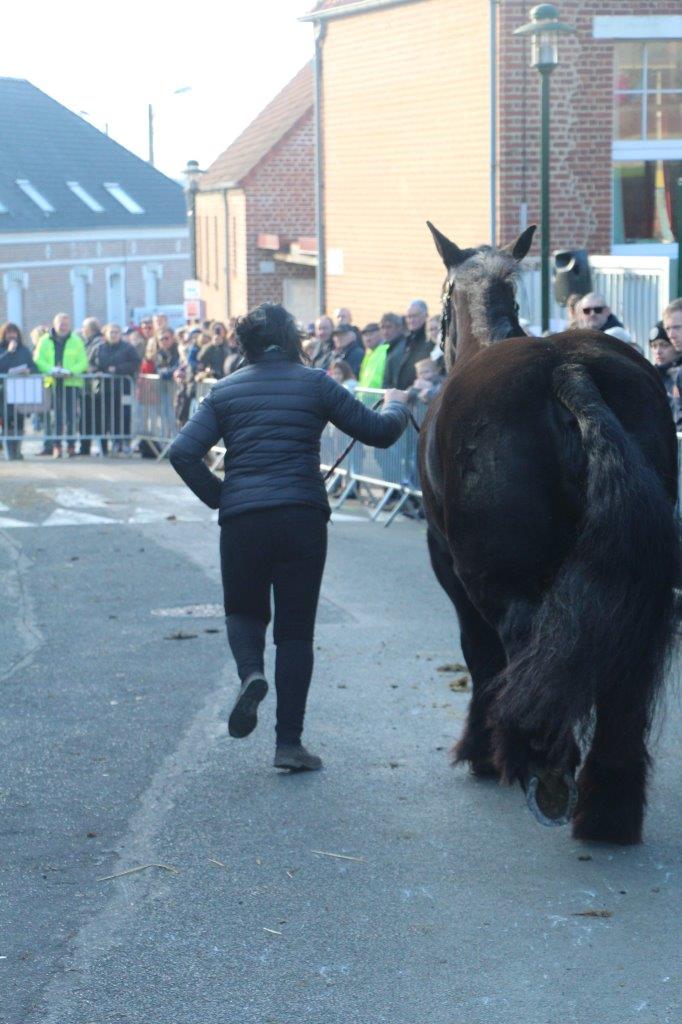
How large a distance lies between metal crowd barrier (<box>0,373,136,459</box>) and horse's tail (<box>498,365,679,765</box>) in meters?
17.0

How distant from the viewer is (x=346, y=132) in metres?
25.7

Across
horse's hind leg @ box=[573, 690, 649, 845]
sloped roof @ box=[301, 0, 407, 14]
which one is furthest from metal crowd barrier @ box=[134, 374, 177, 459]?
horse's hind leg @ box=[573, 690, 649, 845]

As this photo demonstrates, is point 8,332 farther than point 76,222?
No

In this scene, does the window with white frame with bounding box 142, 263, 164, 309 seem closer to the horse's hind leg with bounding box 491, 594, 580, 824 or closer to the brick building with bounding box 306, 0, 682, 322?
the brick building with bounding box 306, 0, 682, 322

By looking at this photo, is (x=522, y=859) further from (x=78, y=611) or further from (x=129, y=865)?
(x=78, y=611)

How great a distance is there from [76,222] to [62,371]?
40.3m

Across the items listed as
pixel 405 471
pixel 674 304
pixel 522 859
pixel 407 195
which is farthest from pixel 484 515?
pixel 407 195

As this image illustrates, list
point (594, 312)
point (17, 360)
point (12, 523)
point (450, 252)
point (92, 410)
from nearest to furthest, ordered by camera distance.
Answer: point (450, 252), point (594, 312), point (12, 523), point (92, 410), point (17, 360)

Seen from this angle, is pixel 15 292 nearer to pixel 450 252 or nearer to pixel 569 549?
pixel 450 252

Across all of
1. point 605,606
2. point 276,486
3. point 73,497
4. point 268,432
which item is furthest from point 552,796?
point 73,497

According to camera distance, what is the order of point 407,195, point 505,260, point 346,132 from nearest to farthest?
point 505,260 → point 407,195 → point 346,132

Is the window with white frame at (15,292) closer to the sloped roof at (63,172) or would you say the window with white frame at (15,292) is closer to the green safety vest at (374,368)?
the sloped roof at (63,172)

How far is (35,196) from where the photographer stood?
59.3m

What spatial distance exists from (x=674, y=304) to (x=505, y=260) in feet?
14.7
